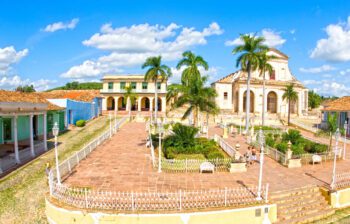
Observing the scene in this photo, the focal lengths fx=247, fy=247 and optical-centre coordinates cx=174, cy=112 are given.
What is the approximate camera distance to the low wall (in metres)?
7.85

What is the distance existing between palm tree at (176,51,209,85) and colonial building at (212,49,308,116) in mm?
21176

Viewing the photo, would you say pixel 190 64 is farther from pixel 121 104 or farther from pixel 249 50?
pixel 121 104

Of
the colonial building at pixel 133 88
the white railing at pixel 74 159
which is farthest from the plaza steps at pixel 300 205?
the colonial building at pixel 133 88

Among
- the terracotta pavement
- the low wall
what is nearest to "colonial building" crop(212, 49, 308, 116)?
the terracotta pavement

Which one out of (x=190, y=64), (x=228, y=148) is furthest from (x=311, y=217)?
(x=190, y=64)

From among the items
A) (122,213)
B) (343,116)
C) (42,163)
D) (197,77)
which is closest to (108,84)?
(197,77)

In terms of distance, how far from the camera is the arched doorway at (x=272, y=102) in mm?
49434

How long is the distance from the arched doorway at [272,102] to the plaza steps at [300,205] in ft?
135

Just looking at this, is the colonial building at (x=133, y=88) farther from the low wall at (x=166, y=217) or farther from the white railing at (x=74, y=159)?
the low wall at (x=166, y=217)

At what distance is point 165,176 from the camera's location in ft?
39.4

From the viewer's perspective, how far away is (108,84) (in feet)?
156

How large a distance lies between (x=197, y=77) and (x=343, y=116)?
1932cm

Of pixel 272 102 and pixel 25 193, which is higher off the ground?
pixel 272 102

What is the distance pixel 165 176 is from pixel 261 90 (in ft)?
127
